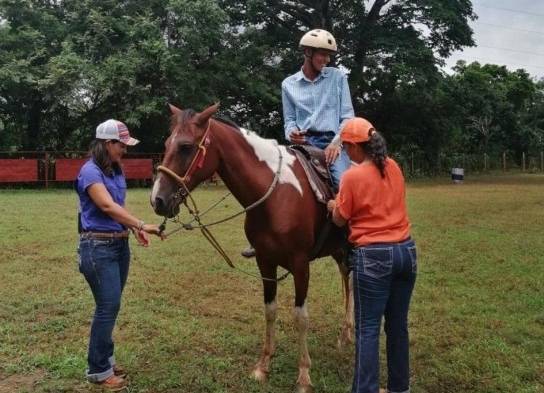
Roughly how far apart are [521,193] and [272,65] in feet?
45.8

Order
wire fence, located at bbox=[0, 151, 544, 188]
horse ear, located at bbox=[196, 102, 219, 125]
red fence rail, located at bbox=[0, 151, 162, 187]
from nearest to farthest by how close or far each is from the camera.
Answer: horse ear, located at bbox=[196, 102, 219, 125], red fence rail, located at bbox=[0, 151, 162, 187], wire fence, located at bbox=[0, 151, 544, 188]

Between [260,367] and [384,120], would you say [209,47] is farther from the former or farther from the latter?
[260,367]

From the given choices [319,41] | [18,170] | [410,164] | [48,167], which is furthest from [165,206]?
[410,164]

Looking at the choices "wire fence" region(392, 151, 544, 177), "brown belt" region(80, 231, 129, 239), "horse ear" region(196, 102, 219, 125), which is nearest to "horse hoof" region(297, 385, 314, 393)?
"brown belt" region(80, 231, 129, 239)

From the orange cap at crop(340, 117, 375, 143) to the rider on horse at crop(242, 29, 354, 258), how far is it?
4.64 feet

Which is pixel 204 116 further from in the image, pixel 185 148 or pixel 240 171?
pixel 240 171

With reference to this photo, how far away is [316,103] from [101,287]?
250 cm

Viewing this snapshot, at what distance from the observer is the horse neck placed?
4555 millimetres

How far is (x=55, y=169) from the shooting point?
25562mm

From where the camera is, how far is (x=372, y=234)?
3691 millimetres

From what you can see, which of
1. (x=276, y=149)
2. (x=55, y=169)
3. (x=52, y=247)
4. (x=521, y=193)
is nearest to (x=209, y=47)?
(x=55, y=169)

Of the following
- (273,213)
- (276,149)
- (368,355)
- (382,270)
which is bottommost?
(368,355)

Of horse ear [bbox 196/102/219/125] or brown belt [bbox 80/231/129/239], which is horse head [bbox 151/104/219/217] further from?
brown belt [bbox 80/231/129/239]

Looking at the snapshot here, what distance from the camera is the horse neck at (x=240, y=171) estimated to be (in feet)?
14.9
